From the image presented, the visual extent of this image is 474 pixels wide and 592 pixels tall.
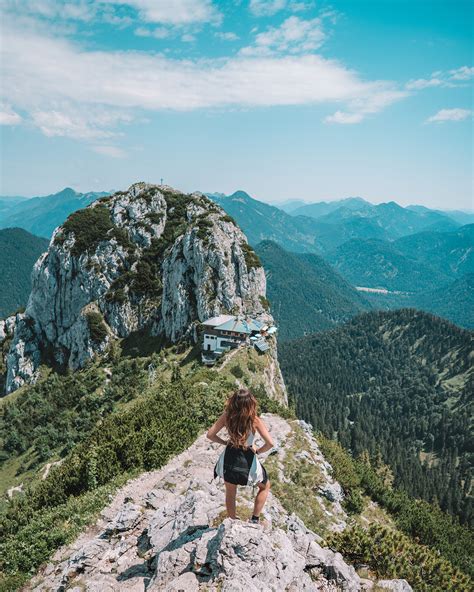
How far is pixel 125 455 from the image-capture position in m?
24.7

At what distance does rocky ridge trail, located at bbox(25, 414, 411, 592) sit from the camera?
1030cm

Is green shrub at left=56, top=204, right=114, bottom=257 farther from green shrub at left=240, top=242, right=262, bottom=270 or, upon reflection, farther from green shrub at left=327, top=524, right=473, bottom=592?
green shrub at left=327, top=524, right=473, bottom=592

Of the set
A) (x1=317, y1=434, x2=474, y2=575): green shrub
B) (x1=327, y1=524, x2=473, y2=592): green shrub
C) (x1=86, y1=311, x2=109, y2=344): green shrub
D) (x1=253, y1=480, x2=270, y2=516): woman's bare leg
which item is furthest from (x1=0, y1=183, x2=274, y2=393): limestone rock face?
(x1=253, y1=480, x2=270, y2=516): woman's bare leg

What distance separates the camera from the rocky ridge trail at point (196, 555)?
10297 millimetres

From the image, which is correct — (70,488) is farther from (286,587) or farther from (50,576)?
(286,587)

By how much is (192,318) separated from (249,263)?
1844cm

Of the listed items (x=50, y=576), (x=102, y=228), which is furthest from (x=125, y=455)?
(x=102, y=228)

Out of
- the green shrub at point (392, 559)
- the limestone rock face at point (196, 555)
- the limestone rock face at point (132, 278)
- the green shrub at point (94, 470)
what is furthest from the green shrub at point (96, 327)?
the green shrub at point (392, 559)

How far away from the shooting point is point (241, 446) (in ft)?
35.7

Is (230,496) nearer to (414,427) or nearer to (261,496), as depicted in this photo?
(261,496)

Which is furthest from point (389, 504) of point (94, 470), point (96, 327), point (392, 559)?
point (96, 327)

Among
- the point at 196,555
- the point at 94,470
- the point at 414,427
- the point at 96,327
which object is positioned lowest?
the point at 414,427

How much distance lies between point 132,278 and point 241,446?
84314mm

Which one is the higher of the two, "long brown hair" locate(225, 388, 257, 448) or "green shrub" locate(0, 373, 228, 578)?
"long brown hair" locate(225, 388, 257, 448)
